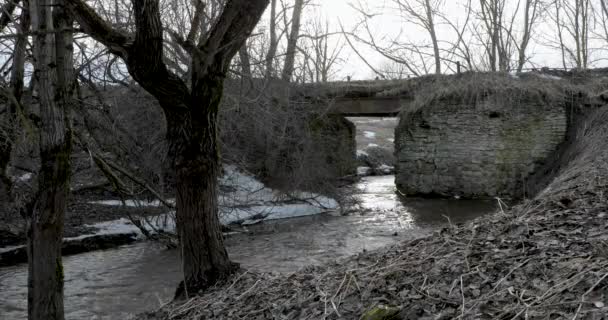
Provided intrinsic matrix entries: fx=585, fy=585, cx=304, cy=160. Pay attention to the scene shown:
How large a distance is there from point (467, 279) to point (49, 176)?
360cm

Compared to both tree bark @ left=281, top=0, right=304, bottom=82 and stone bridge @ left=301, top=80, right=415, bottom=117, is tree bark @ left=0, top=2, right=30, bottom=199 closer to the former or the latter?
tree bark @ left=281, top=0, right=304, bottom=82

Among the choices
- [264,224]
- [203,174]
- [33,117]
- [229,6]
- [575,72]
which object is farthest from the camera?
[575,72]

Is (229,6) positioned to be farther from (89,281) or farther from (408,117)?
(408,117)

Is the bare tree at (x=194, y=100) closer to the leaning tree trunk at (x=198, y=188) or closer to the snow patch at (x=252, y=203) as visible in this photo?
the leaning tree trunk at (x=198, y=188)

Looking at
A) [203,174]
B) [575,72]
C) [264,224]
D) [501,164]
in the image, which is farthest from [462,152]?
[203,174]

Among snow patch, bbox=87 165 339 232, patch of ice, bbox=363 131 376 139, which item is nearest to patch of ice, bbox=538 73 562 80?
snow patch, bbox=87 165 339 232

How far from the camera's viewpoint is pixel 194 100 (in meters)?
5.49

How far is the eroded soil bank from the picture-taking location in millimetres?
3348

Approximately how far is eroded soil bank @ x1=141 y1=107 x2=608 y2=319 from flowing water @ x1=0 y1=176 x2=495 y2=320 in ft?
5.16

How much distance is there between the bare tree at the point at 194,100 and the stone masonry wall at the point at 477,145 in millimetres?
12752

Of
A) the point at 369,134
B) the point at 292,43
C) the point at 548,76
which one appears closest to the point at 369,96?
the point at 292,43

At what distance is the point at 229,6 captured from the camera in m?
5.25

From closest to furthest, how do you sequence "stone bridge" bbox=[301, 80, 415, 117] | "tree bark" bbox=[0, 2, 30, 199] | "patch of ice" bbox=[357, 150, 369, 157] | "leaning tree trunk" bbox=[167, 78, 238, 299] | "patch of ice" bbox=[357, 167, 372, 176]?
"leaning tree trunk" bbox=[167, 78, 238, 299], "tree bark" bbox=[0, 2, 30, 199], "stone bridge" bbox=[301, 80, 415, 117], "patch of ice" bbox=[357, 167, 372, 176], "patch of ice" bbox=[357, 150, 369, 157]

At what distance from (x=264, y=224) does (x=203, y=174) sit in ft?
30.1
